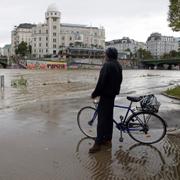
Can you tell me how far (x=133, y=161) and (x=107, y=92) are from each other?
4.91 feet

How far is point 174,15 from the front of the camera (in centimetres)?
2112

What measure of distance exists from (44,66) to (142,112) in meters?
141

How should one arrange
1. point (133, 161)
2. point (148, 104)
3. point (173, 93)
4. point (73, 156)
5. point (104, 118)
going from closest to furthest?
1. point (133, 161)
2. point (73, 156)
3. point (104, 118)
4. point (148, 104)
5. point (173, 93)

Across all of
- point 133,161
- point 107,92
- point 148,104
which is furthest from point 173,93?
point 133,161

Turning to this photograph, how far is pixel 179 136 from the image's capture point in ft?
29.7

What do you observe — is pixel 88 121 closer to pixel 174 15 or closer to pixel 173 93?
pixel 173 93

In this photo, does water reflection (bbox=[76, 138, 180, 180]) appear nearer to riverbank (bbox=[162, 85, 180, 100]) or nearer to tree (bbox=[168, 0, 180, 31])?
riverbank (bbox=[162, 85, 180, 100])

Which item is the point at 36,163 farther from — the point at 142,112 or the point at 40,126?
the point at 40,126

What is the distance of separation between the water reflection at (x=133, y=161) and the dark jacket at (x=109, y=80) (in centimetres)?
111

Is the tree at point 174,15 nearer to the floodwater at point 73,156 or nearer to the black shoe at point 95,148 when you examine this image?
the floodwater at point 73,156

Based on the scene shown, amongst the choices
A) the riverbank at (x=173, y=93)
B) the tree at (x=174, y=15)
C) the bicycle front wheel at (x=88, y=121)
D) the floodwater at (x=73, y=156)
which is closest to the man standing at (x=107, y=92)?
the floodwater at (x=73, y=156)

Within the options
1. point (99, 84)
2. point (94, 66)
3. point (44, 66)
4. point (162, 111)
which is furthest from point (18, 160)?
point (94, 66)

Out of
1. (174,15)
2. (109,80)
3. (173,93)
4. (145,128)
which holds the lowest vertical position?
(173,93)

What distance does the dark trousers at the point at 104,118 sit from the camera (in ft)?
26.0
